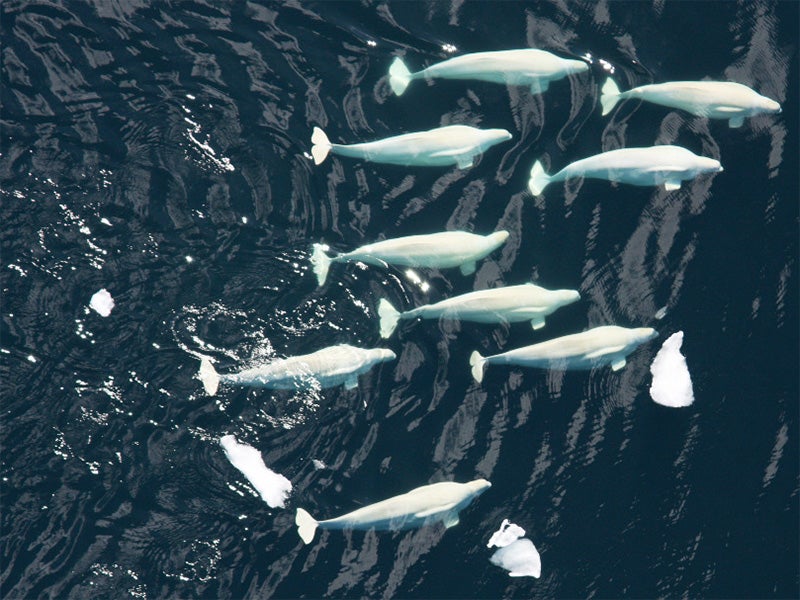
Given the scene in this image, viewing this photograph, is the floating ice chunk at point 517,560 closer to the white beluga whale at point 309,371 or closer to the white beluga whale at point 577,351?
the white beluga whale at point 577,351

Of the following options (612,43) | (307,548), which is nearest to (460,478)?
(307,548)

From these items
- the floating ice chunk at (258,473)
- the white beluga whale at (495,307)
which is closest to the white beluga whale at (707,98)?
the white beluga whale at (495,307)

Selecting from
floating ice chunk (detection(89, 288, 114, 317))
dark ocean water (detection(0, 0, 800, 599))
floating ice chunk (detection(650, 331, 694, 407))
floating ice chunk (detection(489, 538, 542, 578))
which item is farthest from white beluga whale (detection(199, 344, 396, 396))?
floating ice chunk (detection(650, 331, 694, 407))

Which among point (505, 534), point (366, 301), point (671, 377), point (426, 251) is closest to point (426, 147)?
point (426, 251)

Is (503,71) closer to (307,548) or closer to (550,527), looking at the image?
(550,527)

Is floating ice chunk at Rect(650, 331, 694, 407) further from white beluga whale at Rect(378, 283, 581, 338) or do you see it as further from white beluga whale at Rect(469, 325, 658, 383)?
white beluga whale at Rect(378, 283, 581, 338)

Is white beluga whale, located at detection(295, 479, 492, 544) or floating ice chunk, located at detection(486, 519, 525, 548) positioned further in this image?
floating ice chunk, located at detection(486, 519, 525, 548)
